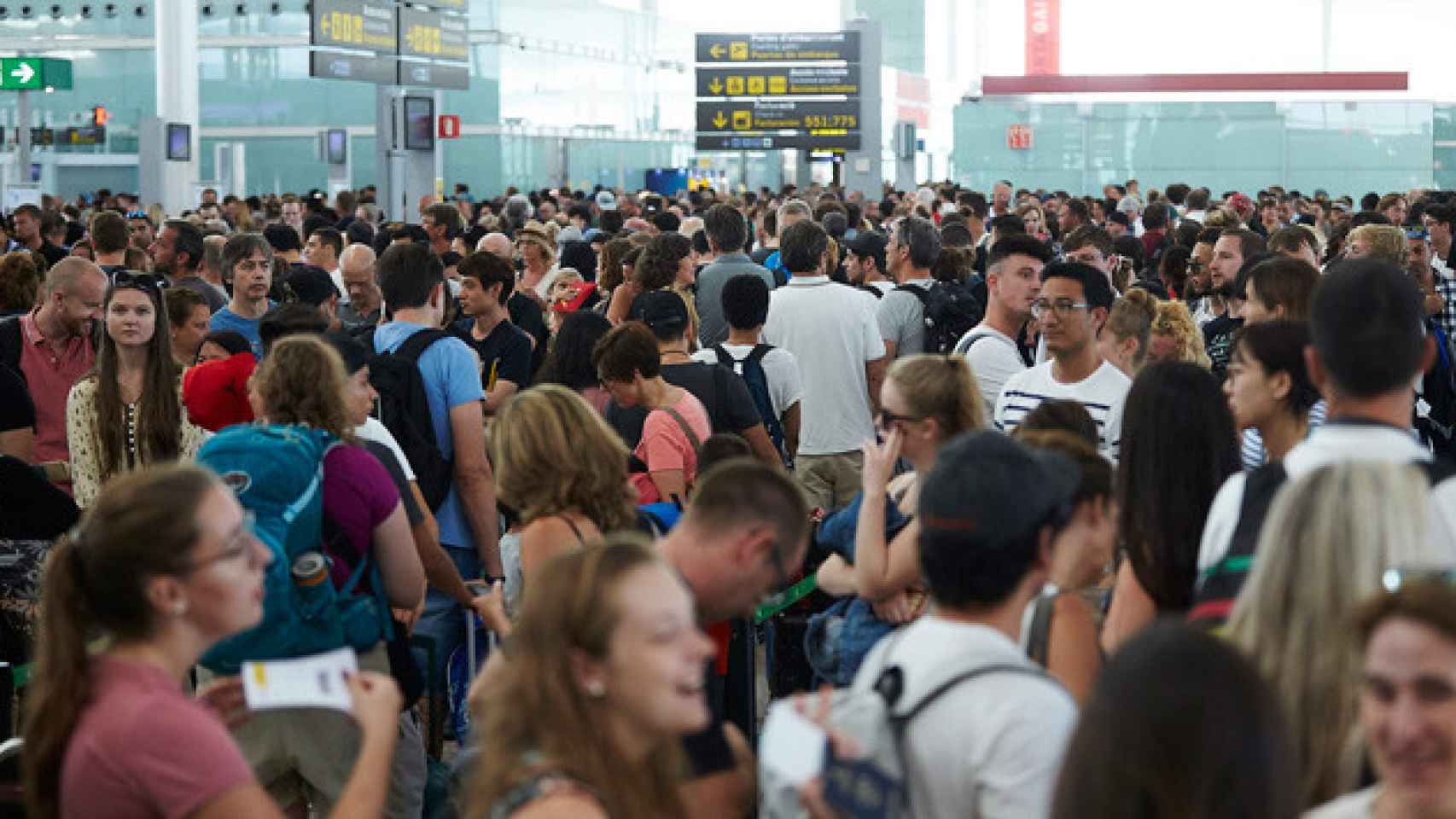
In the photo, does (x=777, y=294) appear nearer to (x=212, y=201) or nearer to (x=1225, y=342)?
(x=1225, y=342)

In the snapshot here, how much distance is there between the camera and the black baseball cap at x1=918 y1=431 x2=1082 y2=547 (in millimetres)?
2932

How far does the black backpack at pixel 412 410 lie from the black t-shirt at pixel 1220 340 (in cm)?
303

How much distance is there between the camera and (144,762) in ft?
9.44

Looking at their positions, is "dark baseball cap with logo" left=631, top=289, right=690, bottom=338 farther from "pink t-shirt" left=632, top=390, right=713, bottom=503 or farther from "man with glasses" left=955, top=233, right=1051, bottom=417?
"man with glasses" left=955, top=233, right=1051, bottom=417

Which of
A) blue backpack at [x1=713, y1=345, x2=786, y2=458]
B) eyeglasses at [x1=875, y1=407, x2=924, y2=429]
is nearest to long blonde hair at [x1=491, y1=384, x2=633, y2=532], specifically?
eyeglasses at [x1=875, y1=407, x2=924, y2=429]

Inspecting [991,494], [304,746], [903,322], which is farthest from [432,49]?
[991,494]

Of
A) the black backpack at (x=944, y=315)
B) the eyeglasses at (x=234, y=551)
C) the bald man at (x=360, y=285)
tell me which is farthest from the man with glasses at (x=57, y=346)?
the eyeglasses at (x=234, y=551)

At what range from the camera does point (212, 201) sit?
2142 centimetres

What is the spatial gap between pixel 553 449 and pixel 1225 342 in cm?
405

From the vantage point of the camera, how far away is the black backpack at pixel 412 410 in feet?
20.7

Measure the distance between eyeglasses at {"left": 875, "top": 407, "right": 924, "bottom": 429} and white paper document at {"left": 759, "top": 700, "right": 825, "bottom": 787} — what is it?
1823 mm

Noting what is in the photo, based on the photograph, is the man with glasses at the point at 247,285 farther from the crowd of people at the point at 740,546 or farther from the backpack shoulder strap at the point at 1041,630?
the backpack shoulder strap at the point at 1041,630

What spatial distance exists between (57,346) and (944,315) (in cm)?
402

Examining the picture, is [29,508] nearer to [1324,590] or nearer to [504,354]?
[504,354]
